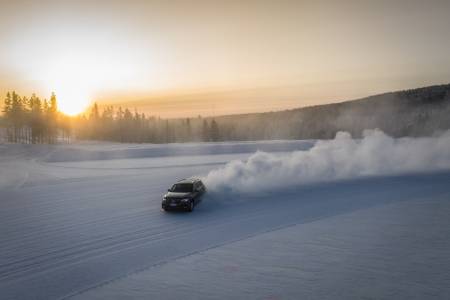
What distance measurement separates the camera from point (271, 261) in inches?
472

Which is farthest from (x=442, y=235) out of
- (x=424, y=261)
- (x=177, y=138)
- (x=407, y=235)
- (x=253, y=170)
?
(x=177, y=138)

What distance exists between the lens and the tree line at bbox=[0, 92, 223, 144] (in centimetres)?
10031

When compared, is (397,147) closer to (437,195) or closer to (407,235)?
(437,195)

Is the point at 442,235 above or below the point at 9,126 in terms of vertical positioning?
below

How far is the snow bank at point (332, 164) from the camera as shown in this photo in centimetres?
2703

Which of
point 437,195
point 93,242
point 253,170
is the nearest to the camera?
point 93,242

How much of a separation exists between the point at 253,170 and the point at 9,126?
324 ft

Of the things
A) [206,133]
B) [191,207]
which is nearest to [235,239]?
[191,207]

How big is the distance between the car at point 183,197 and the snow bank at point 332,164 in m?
3.64

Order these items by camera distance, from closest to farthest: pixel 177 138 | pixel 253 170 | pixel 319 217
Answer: pixel 319 217
pixel 253 170
pixel 177 138

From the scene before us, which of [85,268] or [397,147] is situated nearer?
[85,268]

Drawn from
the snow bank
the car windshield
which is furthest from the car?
the snow bank

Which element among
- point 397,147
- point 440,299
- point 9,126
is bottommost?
point 440,299

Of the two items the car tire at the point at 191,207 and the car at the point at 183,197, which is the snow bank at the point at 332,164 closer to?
the car at the point at 183,197
